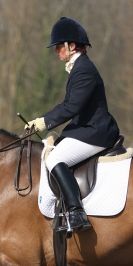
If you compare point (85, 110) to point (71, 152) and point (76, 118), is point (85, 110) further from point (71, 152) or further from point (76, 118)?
point (71, 152)

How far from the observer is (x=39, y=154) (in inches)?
258

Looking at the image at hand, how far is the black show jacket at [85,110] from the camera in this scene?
6094 millimetres

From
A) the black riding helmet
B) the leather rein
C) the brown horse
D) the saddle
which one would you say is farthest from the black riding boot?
the black riding helmet

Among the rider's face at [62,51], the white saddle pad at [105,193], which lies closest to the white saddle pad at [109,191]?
the white saddle pad at [105,193]

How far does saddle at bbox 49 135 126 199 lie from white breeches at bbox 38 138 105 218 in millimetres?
65

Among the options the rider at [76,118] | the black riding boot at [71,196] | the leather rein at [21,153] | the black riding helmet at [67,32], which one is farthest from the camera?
the leather rein at [21,153]

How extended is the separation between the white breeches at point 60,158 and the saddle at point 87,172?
2.6 inches

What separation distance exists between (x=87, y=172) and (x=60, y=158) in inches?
12.1

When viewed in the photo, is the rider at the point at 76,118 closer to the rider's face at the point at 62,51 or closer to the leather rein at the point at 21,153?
the rider's face at the point at 62,51

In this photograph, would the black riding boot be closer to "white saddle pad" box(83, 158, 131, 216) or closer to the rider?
the rider

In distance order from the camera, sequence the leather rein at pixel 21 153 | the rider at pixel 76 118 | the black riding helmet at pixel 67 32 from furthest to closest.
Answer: the leather rein at pixel 21 153, the black riding helmet at pixel 67 32, the rider at pixel 76 118

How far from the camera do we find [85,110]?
626 cm

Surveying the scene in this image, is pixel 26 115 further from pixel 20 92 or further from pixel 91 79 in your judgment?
pixel 91 79

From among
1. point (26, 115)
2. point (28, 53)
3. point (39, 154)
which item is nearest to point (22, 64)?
point (28, 53)
